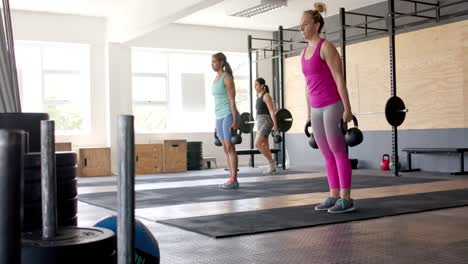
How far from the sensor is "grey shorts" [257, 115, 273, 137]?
6574 millimetres

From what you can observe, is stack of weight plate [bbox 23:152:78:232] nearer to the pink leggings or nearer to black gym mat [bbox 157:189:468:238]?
black gym mat [bbox 157:189:468:238]

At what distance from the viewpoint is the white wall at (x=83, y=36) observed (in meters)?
7.54

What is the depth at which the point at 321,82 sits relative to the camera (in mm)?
3045

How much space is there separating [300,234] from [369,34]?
5.72 meters

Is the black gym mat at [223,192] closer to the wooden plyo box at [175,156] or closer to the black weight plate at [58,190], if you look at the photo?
the black weight plate at [58,190]

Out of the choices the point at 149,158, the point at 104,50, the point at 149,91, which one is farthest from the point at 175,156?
the point at 104,50

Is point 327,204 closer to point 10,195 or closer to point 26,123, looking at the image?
point 26,123

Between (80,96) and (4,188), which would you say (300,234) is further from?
(80,96)

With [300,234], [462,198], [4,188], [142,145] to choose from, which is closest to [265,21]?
[142,145]

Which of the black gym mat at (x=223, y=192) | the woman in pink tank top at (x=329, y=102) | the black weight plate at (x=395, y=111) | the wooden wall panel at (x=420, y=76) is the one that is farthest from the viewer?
the wooden wall panel at (x=420, y=76)

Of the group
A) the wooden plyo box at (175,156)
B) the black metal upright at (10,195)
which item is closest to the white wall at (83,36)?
the wooden plyo box at (175,156)

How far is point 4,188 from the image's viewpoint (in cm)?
71

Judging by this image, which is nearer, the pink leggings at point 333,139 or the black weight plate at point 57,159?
the black weight plate at point 57,159

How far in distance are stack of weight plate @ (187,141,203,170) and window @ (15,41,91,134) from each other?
1603 mm
